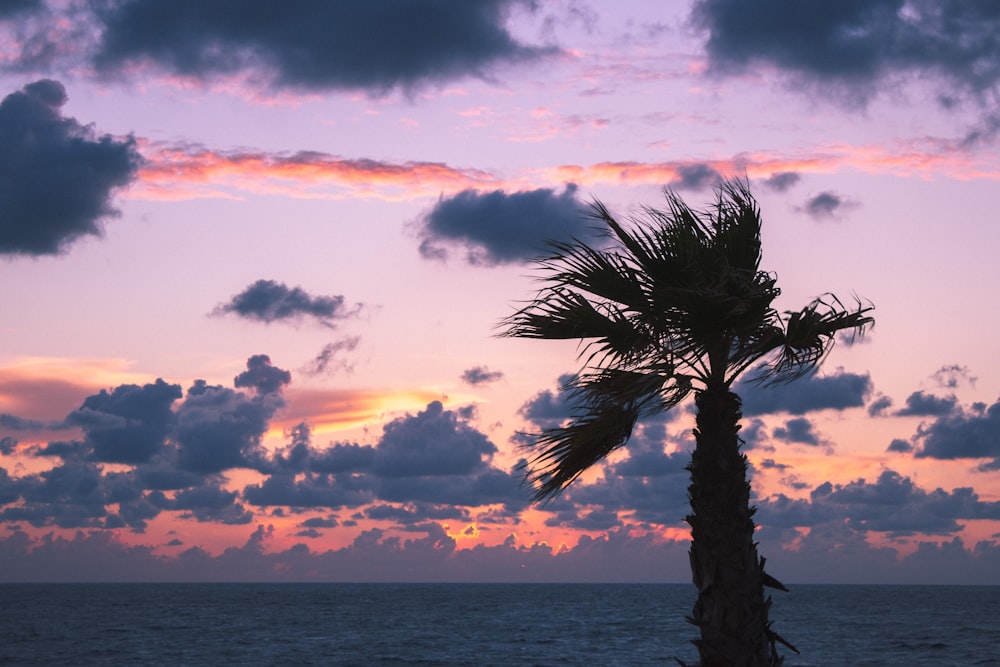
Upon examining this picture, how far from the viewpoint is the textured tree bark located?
32.2 feet

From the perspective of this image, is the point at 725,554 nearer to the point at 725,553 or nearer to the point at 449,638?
the point at 725,553

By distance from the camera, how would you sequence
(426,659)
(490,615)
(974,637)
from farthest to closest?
(490,615) → (974,637) → (426,659)

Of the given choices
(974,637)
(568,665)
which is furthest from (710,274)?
(974,637)

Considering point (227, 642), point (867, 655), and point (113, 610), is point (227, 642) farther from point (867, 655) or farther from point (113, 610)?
point (113, 610)

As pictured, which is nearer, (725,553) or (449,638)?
(725,553)

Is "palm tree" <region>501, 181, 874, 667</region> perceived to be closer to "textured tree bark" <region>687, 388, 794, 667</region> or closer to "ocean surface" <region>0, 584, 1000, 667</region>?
"textured tree bark" <region>687, 388, 794, 667</region>

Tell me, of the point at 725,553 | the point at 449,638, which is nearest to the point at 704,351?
the point at 725,553

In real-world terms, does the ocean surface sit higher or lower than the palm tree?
lower

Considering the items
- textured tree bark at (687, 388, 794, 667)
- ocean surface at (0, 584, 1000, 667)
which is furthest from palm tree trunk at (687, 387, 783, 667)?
ocean surface at (0, 584, 1000, 667)

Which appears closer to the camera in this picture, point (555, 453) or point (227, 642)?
point (555, 453)

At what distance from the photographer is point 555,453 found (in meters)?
10.7

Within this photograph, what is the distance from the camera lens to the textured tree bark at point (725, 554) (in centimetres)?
981

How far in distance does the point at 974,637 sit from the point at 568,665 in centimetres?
3990

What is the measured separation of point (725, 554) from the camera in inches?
392
